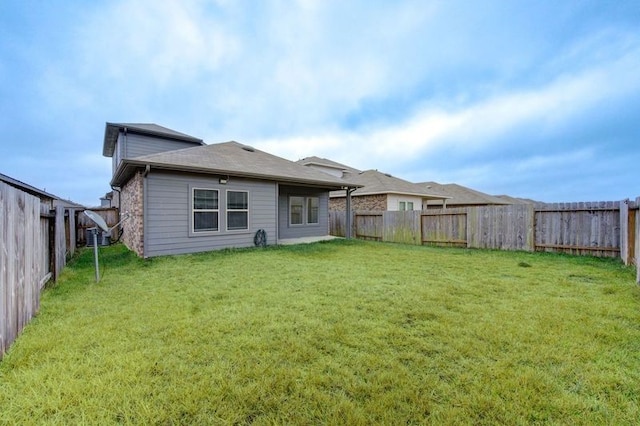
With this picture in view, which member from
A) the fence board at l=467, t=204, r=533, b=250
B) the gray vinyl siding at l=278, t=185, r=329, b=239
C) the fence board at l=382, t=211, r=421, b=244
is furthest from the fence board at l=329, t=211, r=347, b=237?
the fence board at l=467, t=204, r=533, b=250

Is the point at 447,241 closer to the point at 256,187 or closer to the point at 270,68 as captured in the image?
the point at 256,187

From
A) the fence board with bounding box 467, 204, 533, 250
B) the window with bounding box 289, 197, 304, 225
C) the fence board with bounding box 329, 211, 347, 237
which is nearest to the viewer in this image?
the fence board with bounding box 467, 204, 533, 250

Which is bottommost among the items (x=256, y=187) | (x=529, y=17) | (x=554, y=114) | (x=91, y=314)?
(x=91, y=314)

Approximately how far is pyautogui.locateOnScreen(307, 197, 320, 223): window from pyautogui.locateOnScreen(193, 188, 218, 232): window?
17.3ft

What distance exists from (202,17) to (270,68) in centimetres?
396

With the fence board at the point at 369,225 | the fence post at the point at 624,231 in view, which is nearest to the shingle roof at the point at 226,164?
the fence board at the point at 369,225

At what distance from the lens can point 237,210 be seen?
32.2 feet

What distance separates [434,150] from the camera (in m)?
27.4

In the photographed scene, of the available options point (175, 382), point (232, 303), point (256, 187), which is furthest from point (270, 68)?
point (175, 382)

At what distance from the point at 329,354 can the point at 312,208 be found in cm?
1132

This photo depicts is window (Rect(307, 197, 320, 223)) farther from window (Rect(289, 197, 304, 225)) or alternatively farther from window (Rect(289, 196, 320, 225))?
window (Rect(289, 197, 304, 225))

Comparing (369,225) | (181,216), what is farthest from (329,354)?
(369,225)

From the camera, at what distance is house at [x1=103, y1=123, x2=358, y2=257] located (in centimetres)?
805

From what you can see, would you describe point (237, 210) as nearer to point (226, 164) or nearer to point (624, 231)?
point (226, 164)
